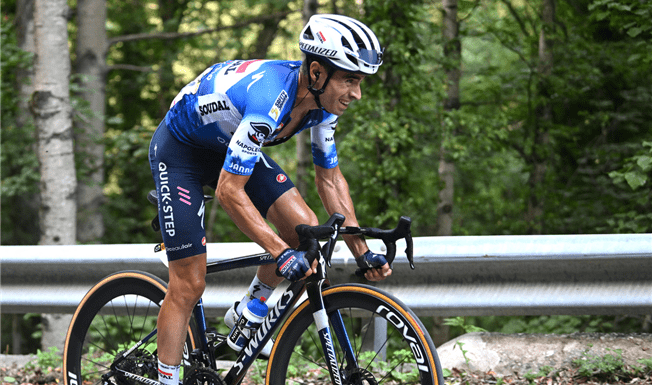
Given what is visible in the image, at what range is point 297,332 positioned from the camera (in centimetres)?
249

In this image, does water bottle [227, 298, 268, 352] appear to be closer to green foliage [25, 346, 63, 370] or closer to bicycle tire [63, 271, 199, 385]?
bicycle tire [63, 271, 199, 385]

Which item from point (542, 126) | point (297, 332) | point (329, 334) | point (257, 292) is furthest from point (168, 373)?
point (542, 126)

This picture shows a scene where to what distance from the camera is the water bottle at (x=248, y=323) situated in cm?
262

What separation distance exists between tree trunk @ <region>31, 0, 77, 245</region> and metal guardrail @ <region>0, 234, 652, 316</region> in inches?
92.3

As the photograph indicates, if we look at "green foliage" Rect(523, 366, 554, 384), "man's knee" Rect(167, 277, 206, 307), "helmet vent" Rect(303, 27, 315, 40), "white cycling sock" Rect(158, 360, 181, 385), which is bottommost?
"green foliage" Rect(523, 366, 554, 384)

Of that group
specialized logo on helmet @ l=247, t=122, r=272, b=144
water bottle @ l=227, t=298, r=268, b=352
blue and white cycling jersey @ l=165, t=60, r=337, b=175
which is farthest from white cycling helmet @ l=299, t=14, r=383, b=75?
water bottle @ l=227, t=298, r=268, b=352

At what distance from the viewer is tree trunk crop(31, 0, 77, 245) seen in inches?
215

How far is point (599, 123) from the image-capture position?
298 inches

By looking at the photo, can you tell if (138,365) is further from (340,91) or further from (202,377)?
(340,91)

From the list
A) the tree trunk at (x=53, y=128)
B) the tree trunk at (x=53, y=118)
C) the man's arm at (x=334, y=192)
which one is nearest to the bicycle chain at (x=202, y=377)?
the man's arm at (x=334, y=192)

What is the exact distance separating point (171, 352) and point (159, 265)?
0.93 meters

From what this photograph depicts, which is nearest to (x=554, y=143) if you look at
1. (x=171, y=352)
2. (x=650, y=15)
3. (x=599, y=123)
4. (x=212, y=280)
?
(x=599, y=123)

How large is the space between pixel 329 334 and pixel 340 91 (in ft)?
3.32

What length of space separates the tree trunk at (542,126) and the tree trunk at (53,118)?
19.2 feet
